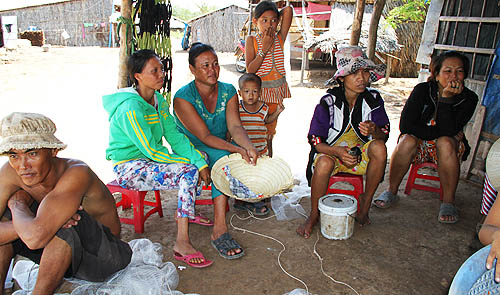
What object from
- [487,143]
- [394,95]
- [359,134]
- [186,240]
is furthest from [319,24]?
[186,240]

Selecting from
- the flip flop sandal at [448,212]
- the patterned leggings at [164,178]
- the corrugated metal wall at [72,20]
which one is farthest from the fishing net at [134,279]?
the corrugated metal wall at [72,20]

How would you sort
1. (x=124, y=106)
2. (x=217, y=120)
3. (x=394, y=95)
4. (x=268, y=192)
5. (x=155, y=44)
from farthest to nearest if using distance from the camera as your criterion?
(x=394, y=95)
(x=155, y=44)
(x=217, y=120)
(x=268, y=192)
(x=124, y=106)

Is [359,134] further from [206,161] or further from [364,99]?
[206,161]

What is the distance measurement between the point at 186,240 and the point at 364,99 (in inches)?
60.8

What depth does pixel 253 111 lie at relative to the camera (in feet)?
10.2

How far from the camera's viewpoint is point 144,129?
2.29 m

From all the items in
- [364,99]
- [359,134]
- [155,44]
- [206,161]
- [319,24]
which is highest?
[319,24]

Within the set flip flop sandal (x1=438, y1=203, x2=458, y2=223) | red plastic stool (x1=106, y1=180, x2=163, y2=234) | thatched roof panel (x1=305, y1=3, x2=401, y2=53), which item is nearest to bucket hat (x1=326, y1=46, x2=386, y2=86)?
flip flop sandal (x1=438, y1=203, x2=458, y2=223)

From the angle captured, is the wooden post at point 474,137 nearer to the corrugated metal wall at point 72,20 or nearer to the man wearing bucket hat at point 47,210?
the man wearing bucket hat at point 47,210

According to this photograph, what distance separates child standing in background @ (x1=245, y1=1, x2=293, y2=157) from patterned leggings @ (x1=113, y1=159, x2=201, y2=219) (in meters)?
1.20

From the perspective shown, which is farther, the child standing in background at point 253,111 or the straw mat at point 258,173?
the child standing in background at point 253,111

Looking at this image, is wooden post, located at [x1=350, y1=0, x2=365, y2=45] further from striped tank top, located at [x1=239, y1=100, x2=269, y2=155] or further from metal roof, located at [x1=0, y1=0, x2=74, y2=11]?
metal roof, located at [x1=0, y1=0, x2=74, y2=11]

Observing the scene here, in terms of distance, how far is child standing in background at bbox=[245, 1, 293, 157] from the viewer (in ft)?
10.6

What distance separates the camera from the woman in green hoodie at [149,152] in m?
2.28
